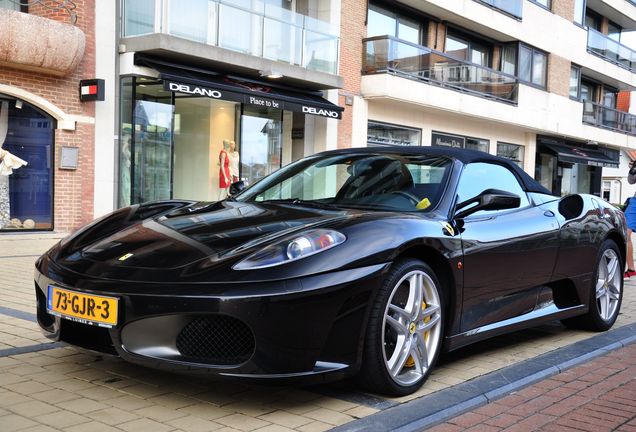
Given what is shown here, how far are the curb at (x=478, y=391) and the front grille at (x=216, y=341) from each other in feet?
1.80

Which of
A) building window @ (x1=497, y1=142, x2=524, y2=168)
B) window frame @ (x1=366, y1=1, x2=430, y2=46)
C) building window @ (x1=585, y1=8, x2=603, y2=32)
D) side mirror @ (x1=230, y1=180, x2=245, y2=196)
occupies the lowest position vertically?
side mirror @ (x1=230, y1=180, x2=245, y2=196)

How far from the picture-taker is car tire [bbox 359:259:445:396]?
338 cm

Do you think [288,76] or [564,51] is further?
[564,51]

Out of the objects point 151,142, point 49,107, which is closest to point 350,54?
point 151,142

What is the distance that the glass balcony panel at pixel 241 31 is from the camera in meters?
14.4

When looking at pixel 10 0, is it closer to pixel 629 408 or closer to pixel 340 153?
pixel 340 153

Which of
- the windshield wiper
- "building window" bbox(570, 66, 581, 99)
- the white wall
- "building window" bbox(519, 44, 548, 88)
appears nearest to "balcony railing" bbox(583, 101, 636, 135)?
the white wall

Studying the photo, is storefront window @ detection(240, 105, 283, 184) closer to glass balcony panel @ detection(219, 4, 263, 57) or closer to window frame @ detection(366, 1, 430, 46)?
glass balcony panel @ detection(219, 4, 263, 57)

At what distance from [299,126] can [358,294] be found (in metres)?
15.2

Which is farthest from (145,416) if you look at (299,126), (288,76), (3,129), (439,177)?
(299,126)

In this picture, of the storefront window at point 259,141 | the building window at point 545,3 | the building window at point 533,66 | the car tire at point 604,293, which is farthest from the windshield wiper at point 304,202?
the building window at point 545,3

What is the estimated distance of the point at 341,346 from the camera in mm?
3227

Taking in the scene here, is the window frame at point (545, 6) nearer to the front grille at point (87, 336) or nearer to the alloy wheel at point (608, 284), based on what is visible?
the alloy wheel at point (608, 284)

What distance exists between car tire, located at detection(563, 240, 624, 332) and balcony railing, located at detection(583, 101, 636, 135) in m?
25.1
